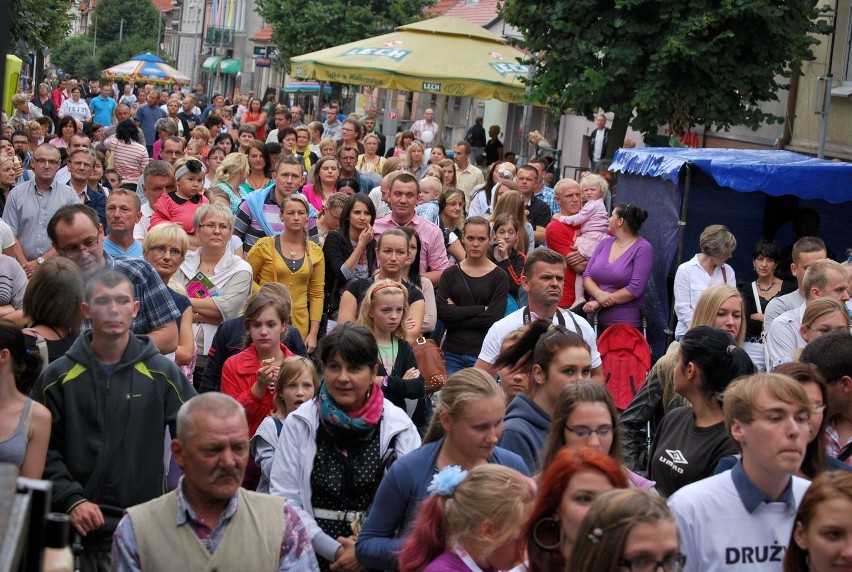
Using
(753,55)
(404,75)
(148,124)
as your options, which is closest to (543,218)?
(753,55)

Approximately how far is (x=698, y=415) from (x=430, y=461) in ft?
4.62

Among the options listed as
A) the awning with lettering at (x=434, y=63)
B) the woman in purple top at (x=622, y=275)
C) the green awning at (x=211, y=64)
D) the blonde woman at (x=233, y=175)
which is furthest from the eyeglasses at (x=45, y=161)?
the green awning at (x=211, y=64)

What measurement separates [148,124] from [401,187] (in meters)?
15.8

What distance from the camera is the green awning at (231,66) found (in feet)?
288

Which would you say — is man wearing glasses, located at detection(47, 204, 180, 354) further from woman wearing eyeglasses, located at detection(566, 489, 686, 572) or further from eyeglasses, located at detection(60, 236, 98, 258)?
woman wearing eyeglasses, located at detection(566, 489, 686, 572)

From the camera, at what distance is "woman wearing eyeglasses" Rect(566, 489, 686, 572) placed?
354cm

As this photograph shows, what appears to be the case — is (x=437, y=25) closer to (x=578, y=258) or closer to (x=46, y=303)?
(x=578, y=258)

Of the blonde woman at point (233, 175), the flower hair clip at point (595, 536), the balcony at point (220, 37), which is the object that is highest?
the balcony at point (220, 37)

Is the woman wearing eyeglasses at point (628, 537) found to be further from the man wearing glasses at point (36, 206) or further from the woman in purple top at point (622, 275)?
the man wearing glasses at point (36, 206)

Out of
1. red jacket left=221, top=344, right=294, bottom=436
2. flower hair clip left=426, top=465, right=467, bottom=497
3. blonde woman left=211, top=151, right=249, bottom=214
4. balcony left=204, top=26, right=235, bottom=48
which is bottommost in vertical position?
red jacket left=221, top=344, right=294, bottom=436

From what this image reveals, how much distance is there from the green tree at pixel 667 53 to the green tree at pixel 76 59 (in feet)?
259

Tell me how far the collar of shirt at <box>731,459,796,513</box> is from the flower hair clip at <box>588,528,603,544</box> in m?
0.95

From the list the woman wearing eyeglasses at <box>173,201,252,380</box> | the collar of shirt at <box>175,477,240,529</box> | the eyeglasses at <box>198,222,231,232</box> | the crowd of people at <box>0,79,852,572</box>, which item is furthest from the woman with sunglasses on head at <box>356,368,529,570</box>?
the eyeglasses at <box>198,222,231,232</box>

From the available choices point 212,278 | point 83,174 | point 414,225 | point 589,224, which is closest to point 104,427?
point 212,278
